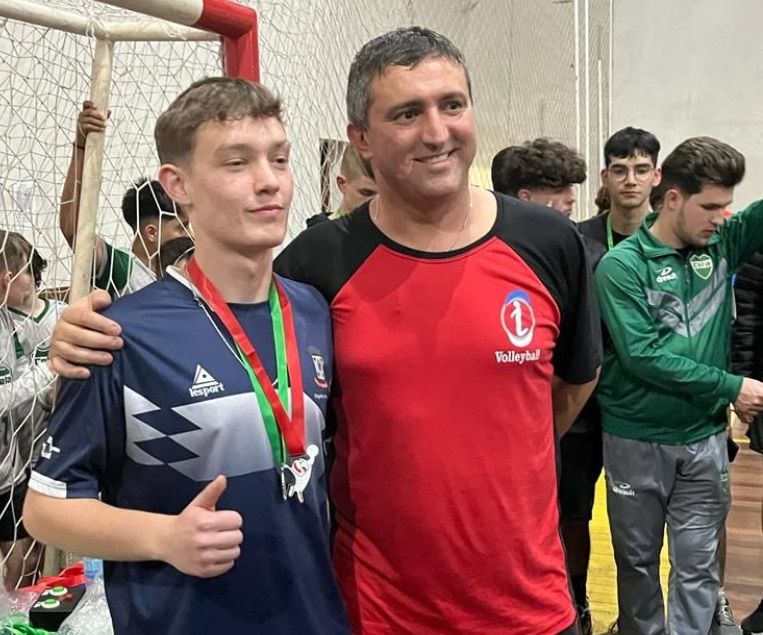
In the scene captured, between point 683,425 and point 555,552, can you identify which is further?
point 683,425

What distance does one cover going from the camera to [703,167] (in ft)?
7.32

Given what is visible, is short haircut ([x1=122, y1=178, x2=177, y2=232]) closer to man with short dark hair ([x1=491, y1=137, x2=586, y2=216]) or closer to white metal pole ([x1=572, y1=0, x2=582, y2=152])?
man with short dark hair ([x1=491, y1=137, x2=586, y2=216])

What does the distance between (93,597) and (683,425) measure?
160cm

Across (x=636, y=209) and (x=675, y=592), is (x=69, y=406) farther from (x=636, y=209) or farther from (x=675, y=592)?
(x=636, y=209)

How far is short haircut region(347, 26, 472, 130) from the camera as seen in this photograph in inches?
46.7

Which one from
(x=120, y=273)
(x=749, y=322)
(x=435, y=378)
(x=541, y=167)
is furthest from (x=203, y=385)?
(x=749, y=322)

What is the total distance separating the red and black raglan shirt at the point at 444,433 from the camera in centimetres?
120

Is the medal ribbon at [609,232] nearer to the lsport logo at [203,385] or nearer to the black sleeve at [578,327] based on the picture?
the black sleeve at [578,327]

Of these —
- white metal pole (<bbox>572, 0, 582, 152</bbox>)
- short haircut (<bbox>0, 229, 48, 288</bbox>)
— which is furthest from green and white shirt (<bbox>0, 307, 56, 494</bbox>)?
white metal pole (<bbox>572, 0, 582, 152</bbox>)

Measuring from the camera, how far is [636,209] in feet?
9.98

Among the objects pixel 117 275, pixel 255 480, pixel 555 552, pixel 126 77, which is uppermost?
pixel 126 77

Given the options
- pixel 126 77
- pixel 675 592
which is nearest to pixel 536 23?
pixel 126 77

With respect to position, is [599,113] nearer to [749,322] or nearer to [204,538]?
[749,322]

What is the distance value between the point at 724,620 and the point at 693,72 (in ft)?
20.6
